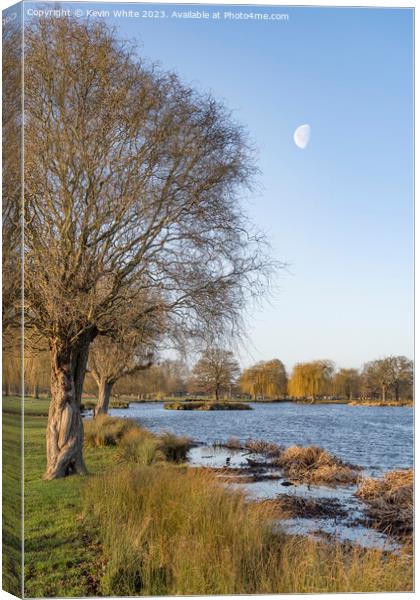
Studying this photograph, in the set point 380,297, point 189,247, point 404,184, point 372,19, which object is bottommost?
point 380,297

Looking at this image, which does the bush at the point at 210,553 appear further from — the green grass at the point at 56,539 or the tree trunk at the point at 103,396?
the tree trunk at the point at 103,396

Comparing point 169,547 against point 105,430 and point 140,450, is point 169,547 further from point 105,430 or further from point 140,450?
point 105,430

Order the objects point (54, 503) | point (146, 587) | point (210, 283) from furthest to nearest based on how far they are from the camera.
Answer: point (210, 283) → point (54, 503) → point (146, 587)

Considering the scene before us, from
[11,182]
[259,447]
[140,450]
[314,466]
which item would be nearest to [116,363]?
[140,450]

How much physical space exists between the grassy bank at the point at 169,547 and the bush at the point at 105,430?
363 millimetres

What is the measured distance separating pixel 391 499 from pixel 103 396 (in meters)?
3.36

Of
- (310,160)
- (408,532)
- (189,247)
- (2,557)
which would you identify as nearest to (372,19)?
(310,160)

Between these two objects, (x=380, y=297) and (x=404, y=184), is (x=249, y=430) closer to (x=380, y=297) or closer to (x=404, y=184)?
(x=380, y=297)

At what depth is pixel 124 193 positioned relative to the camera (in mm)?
8094

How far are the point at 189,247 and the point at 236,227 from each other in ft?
1.93

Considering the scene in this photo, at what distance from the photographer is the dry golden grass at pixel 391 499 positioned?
7637 millimetres

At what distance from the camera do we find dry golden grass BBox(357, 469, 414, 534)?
7.64 metres

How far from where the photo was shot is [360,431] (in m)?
7.90

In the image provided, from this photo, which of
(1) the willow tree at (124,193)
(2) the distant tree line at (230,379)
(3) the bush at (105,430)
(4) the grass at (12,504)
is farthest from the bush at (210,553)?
(1) the willow tree at (124,193)
